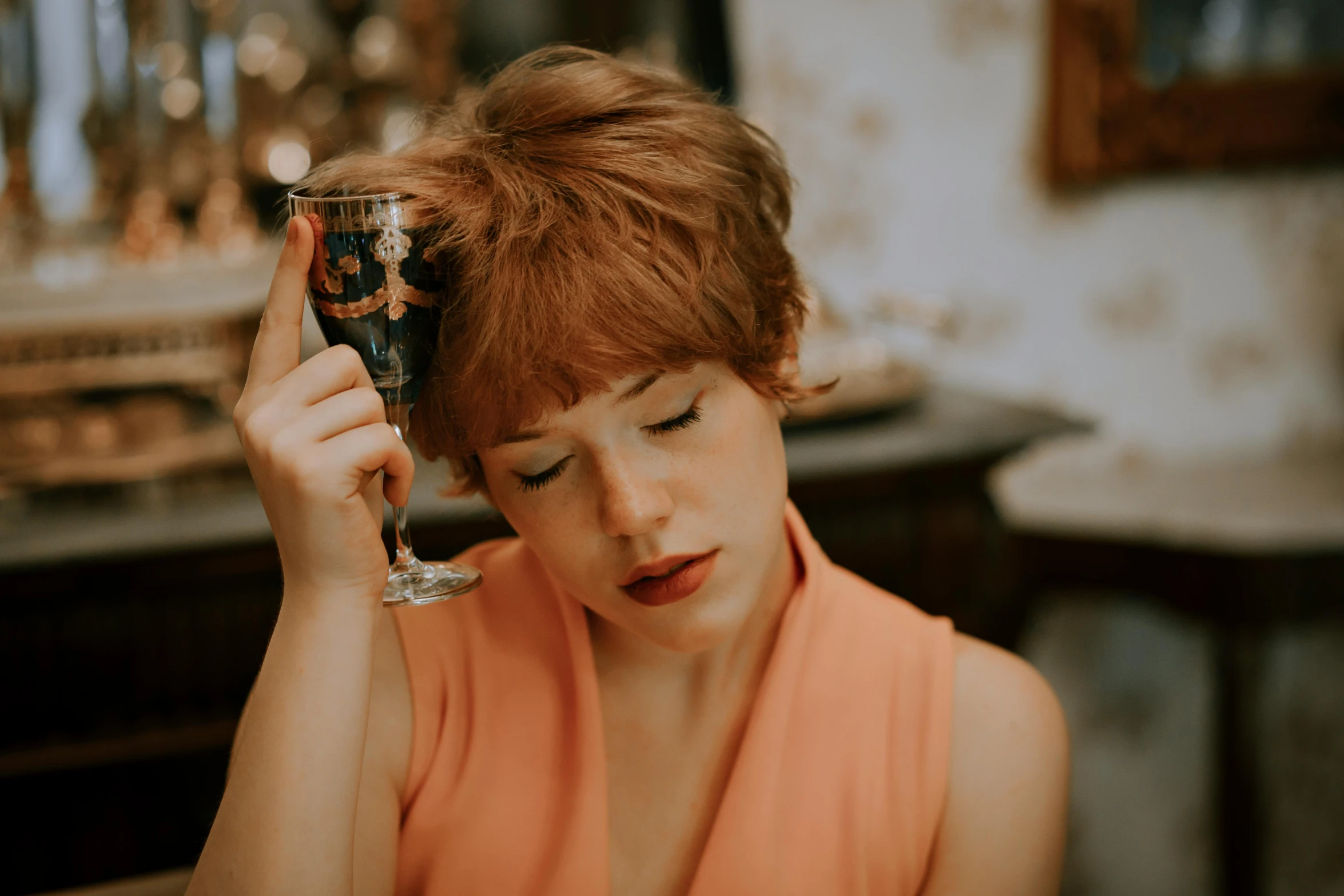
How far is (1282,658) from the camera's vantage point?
2436 millimetres

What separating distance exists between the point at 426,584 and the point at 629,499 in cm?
18

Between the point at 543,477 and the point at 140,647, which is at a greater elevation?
the point at 543,477

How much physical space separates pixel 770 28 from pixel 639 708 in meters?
1.76

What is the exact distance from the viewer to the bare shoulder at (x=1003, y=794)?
3.05 ft

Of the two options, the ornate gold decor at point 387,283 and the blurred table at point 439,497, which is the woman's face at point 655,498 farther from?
the blurred table at point 439,497

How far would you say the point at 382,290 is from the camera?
0.78 meters

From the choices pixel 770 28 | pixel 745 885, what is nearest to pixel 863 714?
pixel 745 885

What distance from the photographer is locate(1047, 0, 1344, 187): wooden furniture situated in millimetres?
2439

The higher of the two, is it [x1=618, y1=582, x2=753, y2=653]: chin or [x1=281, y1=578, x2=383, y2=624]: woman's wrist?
[x1=281, y1=578, x2=383, y2=624]: woman's wrist

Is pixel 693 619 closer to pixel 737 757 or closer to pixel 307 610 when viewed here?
pixel 737 757

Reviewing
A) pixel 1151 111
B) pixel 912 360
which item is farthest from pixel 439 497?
pixel 1151 111

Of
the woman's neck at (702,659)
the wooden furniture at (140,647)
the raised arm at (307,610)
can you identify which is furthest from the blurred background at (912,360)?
the woman's neck at (702,659)

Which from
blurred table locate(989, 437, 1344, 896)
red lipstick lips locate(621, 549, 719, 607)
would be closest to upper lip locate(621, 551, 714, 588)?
red lipstick lips locate(621, 549, 719, 607)

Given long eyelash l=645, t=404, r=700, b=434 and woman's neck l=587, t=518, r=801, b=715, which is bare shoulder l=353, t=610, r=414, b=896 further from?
long eyelash l=645, t=404, r=700, b=434
